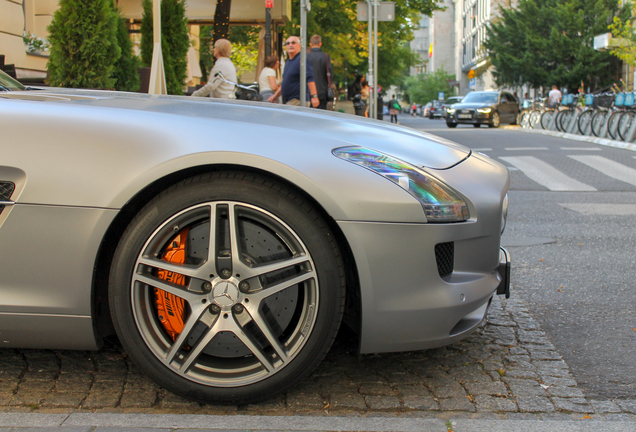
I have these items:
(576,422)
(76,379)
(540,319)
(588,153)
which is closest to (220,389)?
(76,379)

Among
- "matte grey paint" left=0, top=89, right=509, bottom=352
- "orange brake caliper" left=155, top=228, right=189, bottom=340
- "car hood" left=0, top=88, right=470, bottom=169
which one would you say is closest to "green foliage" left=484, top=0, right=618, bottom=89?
"car hood" left=0, top=88, right=470, bottom=169

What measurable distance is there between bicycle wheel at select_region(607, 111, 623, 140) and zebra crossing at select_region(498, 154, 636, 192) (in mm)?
4256

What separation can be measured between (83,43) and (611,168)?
305 inches

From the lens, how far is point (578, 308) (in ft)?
12.9

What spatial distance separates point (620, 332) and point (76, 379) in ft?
8.20

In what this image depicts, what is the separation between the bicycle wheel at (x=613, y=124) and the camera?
16.2 m

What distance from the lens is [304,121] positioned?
112 inches

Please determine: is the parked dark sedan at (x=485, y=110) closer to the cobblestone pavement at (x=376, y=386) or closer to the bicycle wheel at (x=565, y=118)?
the bicycle wheel at (x=565, y=118)

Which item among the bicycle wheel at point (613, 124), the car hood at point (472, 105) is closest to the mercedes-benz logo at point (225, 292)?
the bicycle wheel at point (613, 124)

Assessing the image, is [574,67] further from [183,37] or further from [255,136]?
[255,136]

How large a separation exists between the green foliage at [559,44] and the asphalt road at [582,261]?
3160cm

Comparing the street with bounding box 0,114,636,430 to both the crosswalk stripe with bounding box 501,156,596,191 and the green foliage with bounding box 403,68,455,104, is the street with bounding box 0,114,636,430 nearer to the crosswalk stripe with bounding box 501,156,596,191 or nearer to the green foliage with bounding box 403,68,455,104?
the crosswalk stripe with bounding box 501,156,596,191

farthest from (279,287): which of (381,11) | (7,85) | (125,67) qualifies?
(381,11)

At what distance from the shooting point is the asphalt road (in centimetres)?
316
